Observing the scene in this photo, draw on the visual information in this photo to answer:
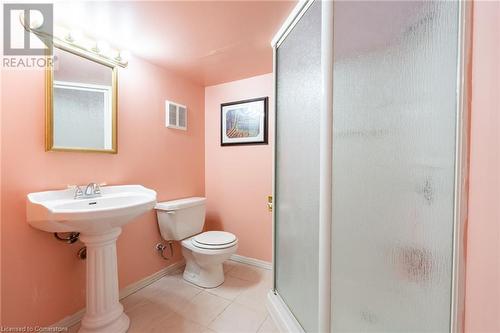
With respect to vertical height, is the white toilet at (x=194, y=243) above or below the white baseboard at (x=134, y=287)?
Result: above

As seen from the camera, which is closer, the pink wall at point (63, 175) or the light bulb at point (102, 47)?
the pink wall at point (63, 175)

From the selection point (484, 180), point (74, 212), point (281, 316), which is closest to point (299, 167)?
point (484, 180)

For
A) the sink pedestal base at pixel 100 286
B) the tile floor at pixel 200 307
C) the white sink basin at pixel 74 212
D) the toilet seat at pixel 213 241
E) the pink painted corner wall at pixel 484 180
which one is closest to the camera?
the pink painted corner wall at pixel 484 180

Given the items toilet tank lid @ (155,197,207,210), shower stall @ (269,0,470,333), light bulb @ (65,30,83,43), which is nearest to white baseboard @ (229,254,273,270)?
toilet tank lid @ (155,197,207,210)

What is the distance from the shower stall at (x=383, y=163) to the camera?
609 millimetres

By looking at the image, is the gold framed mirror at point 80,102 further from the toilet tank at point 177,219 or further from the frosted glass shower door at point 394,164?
the frosted glass shower door at point 394,164

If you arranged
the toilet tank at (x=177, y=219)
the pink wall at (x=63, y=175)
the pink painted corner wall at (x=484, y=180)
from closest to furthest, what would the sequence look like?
the pink painted corner wall at (x=484, y=180) → the pink wall at (x=63, y=175) → the toilet tank at (x=177, y=219)

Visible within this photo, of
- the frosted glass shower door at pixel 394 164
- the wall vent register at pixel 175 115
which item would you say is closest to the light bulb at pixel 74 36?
the wall vent register at pixel 175 115

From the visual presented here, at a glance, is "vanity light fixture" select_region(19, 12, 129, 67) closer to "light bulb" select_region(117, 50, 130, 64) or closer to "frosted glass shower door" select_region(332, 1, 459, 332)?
"light bulb" select_region(117, 50, 130, 64)

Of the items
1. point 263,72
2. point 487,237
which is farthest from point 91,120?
point 487,237

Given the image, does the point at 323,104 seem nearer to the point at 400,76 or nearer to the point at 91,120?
the point at 400,76

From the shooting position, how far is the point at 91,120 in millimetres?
1406

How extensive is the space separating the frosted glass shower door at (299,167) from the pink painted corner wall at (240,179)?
2.00 feet

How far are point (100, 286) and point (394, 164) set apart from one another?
161cm
